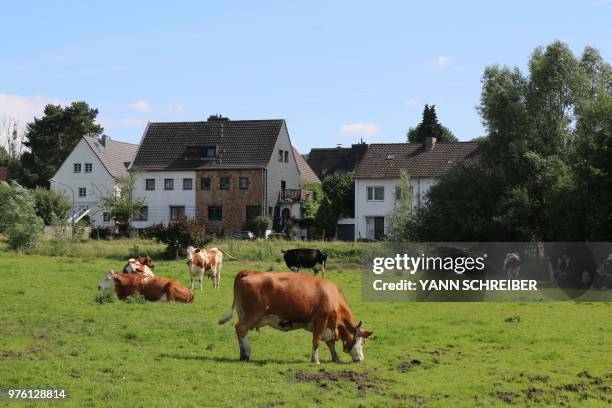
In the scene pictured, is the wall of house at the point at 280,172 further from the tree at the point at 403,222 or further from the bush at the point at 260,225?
the tree at the point at 403,222

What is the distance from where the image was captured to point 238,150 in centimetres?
6925

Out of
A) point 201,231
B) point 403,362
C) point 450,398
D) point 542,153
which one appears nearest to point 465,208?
point 542,153

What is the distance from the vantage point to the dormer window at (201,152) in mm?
70000

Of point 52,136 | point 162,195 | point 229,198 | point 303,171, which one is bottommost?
point 229,198

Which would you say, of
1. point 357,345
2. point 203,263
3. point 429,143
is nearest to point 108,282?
point 203,263

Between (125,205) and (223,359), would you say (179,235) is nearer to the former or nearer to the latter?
(125,205)

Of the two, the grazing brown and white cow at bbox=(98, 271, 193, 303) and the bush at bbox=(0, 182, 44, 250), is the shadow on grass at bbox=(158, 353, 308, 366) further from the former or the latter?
the bush at bbox=(0, 182, 44, 250)

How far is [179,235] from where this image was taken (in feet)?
134

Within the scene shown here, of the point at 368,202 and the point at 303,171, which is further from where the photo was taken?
the point at 303,171

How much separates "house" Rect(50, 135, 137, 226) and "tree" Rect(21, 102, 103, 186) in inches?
679

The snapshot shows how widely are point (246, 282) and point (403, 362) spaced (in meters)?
3.07

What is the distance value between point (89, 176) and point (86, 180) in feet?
1.68

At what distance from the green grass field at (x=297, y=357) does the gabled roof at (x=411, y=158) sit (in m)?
45.5

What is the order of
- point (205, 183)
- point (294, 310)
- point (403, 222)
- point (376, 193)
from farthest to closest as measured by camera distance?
point (376, 193) < point (205, 183) < point (403, 222) < point (294, 310)
